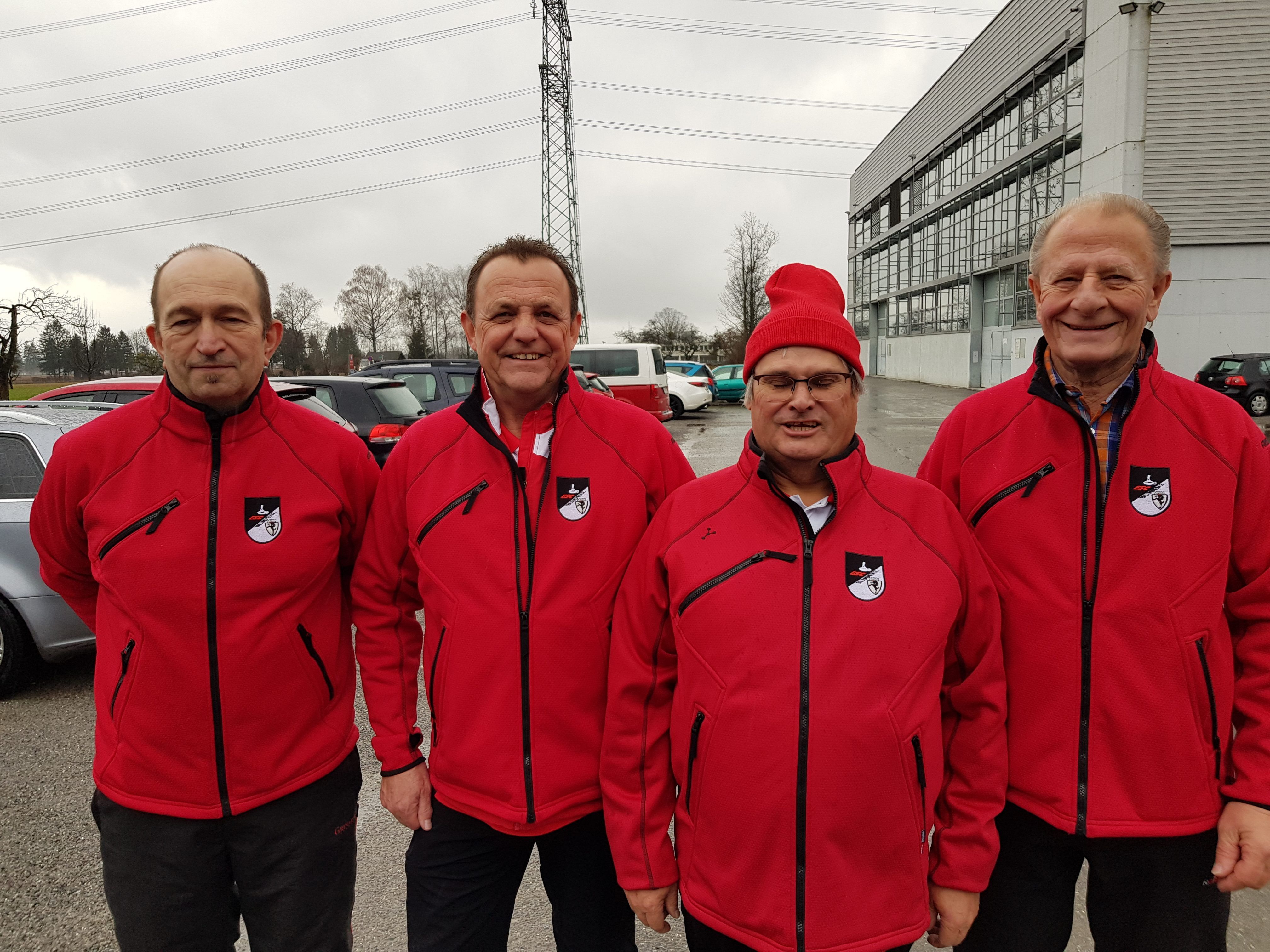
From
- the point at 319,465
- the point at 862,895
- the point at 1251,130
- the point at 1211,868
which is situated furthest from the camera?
the point at 1251,130

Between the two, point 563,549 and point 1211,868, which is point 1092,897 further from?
point 563,549

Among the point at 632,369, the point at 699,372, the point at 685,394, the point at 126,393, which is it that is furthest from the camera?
the point at 699,372

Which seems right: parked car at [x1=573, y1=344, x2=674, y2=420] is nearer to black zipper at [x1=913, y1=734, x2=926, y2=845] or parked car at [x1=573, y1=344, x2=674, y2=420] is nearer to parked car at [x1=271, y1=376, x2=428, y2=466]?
parked car at [x1=271, y1=376, x2=428, y2=466]

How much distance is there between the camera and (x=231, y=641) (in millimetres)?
1872

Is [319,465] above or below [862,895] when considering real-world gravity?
above

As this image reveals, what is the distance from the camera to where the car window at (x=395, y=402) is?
28.8ft

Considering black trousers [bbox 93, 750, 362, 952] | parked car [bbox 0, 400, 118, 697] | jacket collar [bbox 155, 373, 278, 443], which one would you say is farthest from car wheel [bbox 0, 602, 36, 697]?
jacket collar [bbox 155, 373, 278, 443]

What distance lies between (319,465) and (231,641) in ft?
1.61

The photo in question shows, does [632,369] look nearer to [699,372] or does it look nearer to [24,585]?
[699,372]

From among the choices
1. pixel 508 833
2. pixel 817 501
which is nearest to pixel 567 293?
pixel 817 501

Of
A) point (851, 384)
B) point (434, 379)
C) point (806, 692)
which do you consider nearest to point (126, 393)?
point (434, 379)

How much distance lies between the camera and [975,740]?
172 centimetres

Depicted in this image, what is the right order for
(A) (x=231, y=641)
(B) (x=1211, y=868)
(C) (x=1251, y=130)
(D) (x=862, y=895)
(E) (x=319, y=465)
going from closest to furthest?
(D) (x=862, y=895)
(B) (x=1211, y=868)
(A) (x=231, y=641)
(E) (x=319, y=465)
(C) (x=1251, y=130)

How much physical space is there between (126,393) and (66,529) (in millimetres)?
6693
